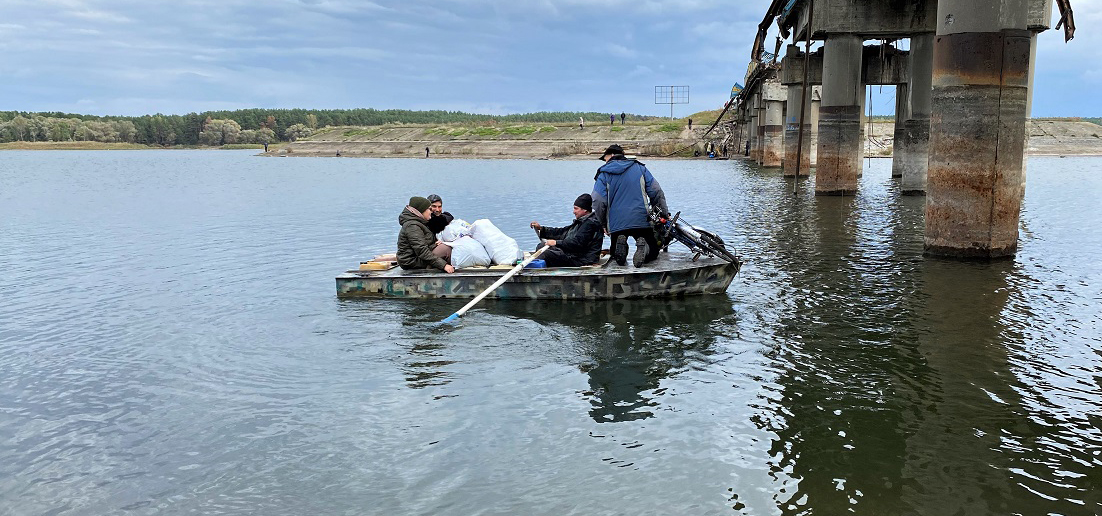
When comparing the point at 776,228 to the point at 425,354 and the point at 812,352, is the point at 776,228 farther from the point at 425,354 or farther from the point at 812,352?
the point at 425,354

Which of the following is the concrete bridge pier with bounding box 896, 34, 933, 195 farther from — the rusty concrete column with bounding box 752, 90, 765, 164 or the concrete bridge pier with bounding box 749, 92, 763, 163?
the concrete bridge pier with bounding box 749, 92, 763, 163

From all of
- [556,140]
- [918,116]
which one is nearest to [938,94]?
[918,116]

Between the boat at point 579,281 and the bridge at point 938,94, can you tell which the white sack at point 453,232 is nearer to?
the boat at point 579,281

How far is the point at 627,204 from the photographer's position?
12.6 m

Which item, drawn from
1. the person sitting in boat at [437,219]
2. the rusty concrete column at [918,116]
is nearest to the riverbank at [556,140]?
Result: the rusty concrete column at [918,116]

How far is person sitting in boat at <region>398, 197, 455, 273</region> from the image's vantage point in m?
12.7

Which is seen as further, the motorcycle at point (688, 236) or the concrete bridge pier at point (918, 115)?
the concrete bridge pier at point (918, 115)

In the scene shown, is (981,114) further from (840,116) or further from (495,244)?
(840,116)

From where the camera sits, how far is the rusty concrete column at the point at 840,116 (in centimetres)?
2903

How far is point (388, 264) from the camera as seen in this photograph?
13578mm

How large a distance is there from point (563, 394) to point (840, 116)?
24.5m

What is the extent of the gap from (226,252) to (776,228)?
13884 millimetres

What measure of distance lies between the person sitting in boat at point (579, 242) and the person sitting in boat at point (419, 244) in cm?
153

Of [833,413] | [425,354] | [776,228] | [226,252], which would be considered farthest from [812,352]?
[226,252]
